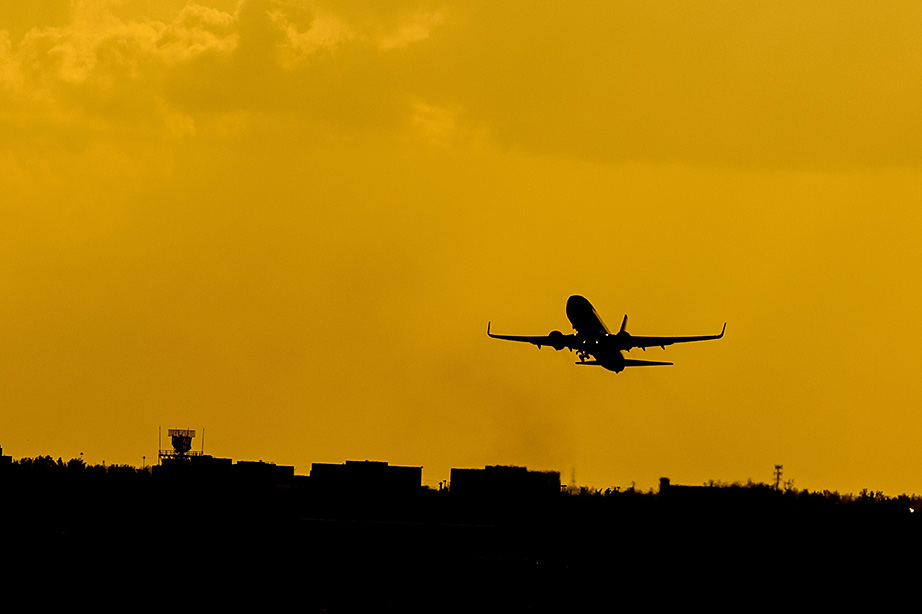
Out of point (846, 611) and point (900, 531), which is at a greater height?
point (900, 531)

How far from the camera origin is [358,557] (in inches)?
5527

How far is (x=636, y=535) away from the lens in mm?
155125

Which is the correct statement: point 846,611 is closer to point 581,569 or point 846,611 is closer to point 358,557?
point 581,569

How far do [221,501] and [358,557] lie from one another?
3666cm

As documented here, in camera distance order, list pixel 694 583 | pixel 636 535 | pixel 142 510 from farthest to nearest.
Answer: pixel 142 510 < pixel 636 535 < pixel 694 583

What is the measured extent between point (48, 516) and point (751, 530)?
5691 cm

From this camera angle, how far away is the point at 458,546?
14912 centimetres

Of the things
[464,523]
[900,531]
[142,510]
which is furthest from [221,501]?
[900,531]

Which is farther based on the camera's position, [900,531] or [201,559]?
[900,531]

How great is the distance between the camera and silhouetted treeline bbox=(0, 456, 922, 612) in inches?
5000

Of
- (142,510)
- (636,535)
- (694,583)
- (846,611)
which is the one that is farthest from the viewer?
(142,510)

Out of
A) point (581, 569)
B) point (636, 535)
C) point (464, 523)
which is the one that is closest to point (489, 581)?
point (581, 569)

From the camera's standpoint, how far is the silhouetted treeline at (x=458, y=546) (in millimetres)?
127000

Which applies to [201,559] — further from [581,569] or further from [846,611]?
[846,611]
